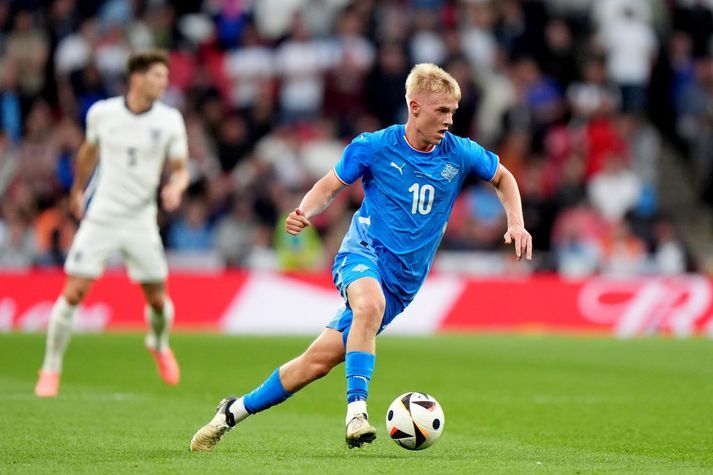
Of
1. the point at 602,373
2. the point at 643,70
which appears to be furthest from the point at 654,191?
the point at 602,373

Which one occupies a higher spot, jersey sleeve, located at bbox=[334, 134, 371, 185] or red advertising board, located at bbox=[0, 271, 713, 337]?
jersey sleeve, located at bbox=[334, 134, 371, 185]

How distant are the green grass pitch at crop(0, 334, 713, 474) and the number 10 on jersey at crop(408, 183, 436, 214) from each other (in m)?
1.41

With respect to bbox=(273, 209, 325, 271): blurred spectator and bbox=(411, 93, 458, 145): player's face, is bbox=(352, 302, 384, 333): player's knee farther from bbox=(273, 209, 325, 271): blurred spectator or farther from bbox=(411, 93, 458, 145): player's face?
bbox=(273, 209, 325, 271): blurred spectator

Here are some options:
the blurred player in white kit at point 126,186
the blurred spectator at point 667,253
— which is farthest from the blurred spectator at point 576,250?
the blurred player in white kit at point 126,186

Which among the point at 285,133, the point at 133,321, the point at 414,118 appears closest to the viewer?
the point at 414,118

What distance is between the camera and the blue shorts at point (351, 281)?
7.55 metres

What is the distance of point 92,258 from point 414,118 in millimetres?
4648

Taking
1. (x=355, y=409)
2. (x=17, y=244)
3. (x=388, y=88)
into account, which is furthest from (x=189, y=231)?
(x=355, y=409)

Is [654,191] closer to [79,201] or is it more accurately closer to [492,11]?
[492,11]

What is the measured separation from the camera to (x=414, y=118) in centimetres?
770

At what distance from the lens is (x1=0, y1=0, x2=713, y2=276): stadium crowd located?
2144 cm

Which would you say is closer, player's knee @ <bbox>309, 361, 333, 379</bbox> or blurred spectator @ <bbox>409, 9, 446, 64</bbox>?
player's knee @ <bbox>309, 361, 333, 379</bbox>

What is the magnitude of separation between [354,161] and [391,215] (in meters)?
0.38

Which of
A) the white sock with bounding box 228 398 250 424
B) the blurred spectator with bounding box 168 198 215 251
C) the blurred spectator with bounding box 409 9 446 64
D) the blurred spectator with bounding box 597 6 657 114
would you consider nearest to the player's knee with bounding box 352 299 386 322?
the white sock with bounding box 228 398 250 424
